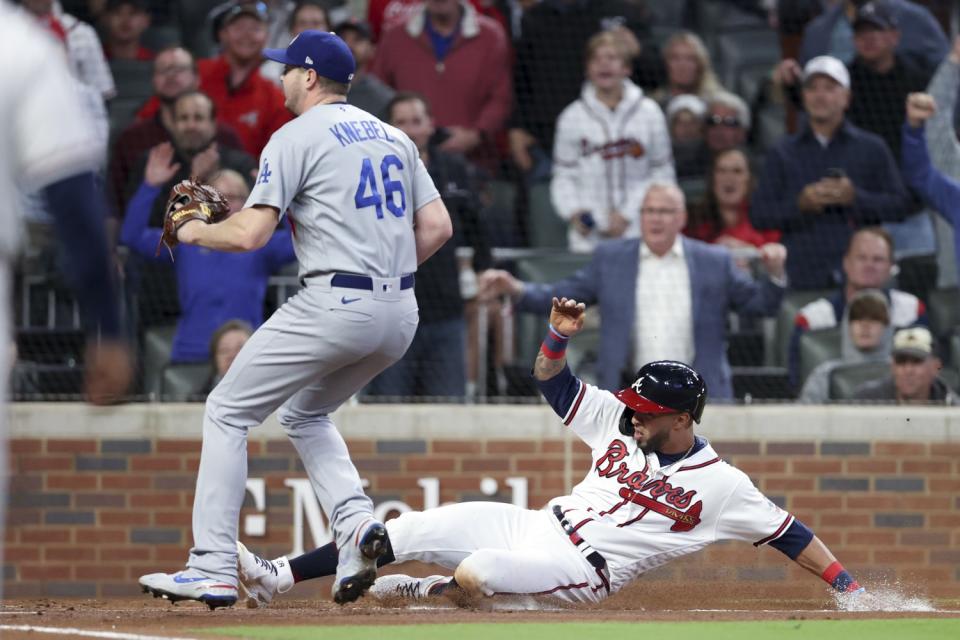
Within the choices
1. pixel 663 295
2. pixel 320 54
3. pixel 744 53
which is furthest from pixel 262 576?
pixel 744 53

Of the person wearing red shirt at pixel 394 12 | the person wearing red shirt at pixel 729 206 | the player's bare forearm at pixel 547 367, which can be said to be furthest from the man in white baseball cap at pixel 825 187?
the player's bare forearm at pixel 547 367

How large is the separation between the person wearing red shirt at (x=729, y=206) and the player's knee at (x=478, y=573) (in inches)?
134

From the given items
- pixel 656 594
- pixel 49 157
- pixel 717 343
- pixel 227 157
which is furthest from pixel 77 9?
pixel 49 157

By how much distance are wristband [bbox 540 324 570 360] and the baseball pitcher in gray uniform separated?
678mm

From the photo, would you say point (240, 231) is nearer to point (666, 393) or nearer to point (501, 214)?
point (666, 393)

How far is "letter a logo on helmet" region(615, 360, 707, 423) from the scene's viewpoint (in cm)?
579

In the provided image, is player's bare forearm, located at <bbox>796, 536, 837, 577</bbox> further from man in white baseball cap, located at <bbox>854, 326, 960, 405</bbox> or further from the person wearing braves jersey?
man in white baseball cap, located at <bbox>854, 326, 960, 405</bbox>

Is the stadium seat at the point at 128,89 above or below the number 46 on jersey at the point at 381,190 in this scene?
above

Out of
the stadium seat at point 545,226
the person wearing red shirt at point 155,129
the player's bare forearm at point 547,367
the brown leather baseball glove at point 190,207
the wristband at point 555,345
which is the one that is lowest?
the player's bare forearm at point 547,367

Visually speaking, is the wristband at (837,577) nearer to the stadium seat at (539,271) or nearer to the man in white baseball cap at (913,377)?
the man in white baseball cap at (913,377)

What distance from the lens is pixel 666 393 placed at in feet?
19.0

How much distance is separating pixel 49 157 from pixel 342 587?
259 cm

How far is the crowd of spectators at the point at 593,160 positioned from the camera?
7.84 meters

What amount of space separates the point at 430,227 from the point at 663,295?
102 inches
